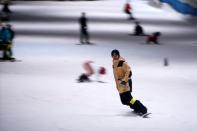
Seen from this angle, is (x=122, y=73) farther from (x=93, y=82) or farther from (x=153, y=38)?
(x=153, y=38)

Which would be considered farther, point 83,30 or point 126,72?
point 83,30

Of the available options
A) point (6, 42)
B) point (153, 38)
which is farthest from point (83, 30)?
point (6, 42)

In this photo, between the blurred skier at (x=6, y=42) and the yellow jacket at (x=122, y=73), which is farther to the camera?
the blurred skier at (x=6, y=42)

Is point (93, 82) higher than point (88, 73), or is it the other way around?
point (88, 73)

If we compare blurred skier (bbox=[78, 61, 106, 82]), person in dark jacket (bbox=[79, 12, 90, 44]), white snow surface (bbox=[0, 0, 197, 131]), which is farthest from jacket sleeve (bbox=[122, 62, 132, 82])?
person in dark jacket (bbox=[79, 12, 90, 44])

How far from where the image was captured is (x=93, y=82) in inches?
653

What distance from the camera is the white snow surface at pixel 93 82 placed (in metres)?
11.3

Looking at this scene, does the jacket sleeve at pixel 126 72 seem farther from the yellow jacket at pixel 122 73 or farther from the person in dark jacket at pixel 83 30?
the person in dark jacket at pixel 83 30

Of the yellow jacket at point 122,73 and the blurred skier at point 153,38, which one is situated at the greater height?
the yellow jacket at point 122,73

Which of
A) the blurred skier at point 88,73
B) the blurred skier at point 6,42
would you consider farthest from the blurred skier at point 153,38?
the blurred skier at point 88,73

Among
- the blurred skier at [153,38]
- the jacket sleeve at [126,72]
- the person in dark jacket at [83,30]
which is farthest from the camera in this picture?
the blurred skier at [153,38]

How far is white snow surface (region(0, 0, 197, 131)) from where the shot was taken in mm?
11266

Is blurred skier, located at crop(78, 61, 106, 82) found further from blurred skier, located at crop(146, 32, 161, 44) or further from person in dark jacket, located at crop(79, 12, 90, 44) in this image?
blurred skier, located at crop(146, 32, 161, 44)

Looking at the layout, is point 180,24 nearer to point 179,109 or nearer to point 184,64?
point 184,64
